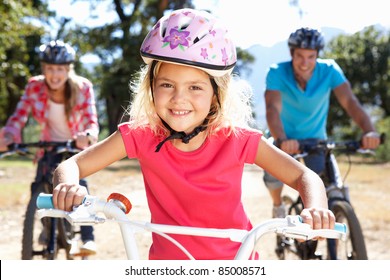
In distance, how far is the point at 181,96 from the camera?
8.37ft

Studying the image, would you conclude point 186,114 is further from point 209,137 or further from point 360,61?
point 360,61

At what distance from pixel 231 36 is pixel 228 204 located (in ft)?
2.71

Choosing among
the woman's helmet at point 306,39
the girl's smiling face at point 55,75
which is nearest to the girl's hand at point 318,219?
the woman's helmet at point 306,39

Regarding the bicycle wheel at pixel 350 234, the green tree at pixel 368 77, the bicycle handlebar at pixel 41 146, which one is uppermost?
the bicycle handlebar at pixel 41 146

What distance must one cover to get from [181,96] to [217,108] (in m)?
0.32

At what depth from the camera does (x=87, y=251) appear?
15.8 ft

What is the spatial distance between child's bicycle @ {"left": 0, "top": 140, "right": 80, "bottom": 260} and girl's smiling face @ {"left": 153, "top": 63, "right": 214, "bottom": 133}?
7.26ft

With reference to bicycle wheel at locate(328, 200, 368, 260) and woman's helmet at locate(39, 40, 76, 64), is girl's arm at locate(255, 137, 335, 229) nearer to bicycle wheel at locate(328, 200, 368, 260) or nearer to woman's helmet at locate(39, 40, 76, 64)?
bicycle wheel at locate(328, 200, 368, 260)

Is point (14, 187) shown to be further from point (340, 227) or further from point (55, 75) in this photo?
point (340, 227)

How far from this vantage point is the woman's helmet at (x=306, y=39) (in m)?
4.75

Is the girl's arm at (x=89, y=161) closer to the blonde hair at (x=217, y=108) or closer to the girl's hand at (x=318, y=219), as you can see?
the blonde hair at (x=217, y=108)

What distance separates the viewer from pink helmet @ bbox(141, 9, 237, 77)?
8.55 feet

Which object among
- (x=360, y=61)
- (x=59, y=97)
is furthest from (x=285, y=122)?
(x=360, y=61)

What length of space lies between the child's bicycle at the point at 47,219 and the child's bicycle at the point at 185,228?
2.65m
